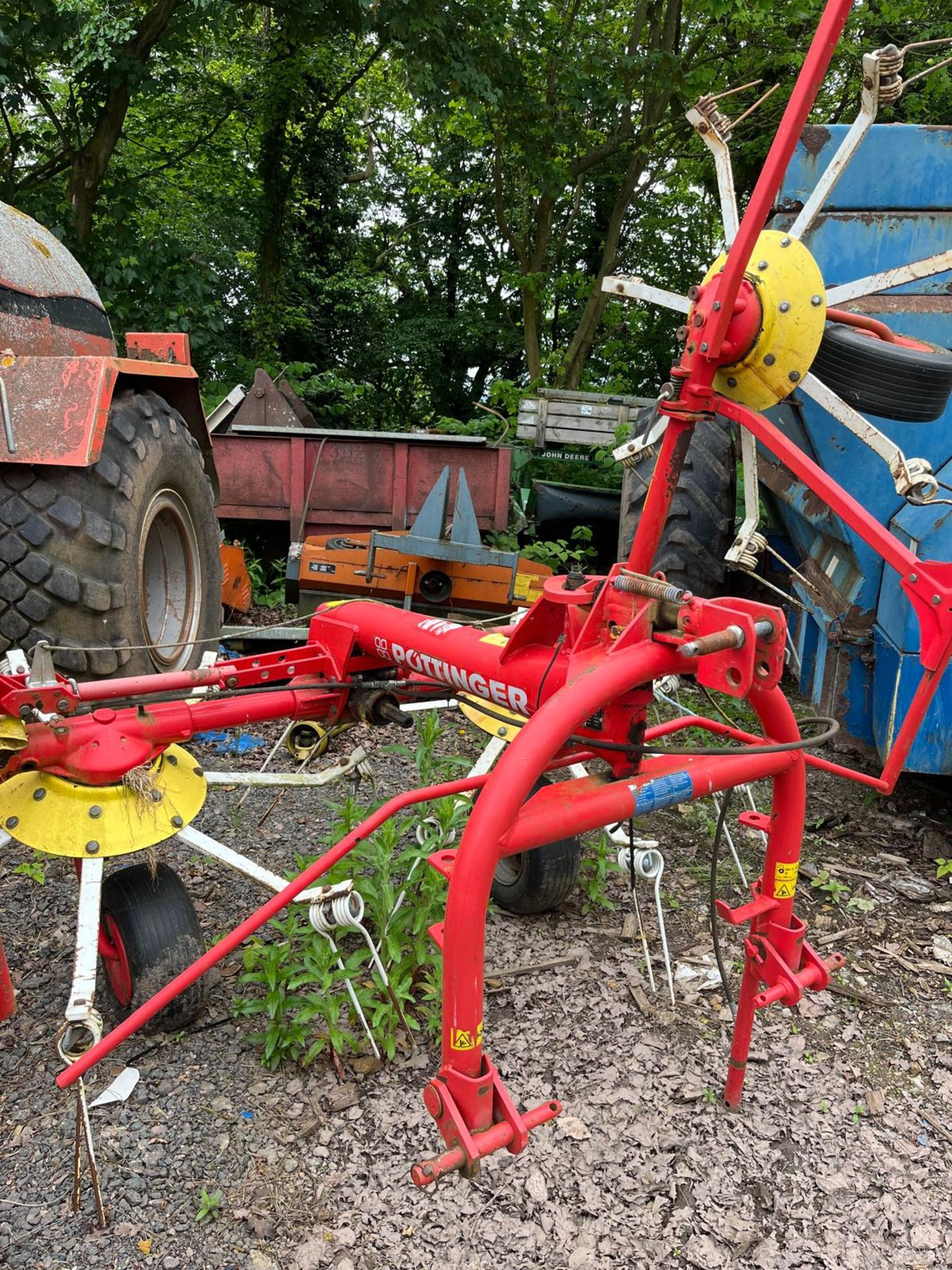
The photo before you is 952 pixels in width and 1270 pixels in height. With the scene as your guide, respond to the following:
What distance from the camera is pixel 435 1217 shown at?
1.98 meters

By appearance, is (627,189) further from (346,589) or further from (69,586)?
(69,586)

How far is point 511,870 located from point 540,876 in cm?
14

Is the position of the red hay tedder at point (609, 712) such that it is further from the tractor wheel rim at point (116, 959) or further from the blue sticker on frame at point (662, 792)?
the tractor wheel rim at point (116, 959)

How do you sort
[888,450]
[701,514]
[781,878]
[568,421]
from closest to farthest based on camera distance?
[888,450]
[781,878]
[701,514]
[568,421]

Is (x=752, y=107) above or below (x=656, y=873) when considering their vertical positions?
above

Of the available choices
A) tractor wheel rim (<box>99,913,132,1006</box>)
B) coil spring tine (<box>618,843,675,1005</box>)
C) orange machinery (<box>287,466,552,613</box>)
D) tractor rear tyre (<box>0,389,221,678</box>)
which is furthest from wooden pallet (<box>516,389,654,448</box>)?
tractor wheel rim (<box>99,913,132,1006</box>)

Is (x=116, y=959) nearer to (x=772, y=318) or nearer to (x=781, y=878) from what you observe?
(x=781, y=878)

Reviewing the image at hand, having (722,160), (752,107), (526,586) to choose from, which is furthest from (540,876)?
(526,586)

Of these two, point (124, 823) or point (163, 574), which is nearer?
point (124, 823)

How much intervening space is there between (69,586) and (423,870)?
1407mm

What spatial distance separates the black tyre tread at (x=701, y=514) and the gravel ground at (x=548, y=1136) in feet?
6.12

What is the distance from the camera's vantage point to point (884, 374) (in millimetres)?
1995

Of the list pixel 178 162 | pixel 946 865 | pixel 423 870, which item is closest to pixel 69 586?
pixel 423 870

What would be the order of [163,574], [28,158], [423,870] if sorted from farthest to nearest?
1. [28,158]
2. [163,574]
3. [423,870]
